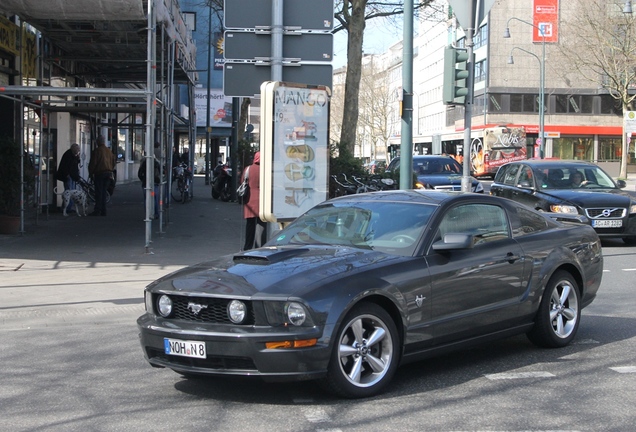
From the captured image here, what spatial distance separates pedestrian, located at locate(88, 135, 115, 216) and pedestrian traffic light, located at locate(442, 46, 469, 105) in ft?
34.7

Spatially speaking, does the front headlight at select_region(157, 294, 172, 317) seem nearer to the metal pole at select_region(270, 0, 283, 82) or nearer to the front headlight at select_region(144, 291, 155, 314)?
the front headlight at select_region(144, 291, 155, 314)

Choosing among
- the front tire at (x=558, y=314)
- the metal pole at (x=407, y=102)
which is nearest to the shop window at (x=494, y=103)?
the metal pole at (x=407, y=102)

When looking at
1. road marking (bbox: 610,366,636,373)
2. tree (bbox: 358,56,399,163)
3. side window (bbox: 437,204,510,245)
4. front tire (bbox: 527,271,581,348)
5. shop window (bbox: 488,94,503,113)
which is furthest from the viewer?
tree (bbox: 358,56,399,163)

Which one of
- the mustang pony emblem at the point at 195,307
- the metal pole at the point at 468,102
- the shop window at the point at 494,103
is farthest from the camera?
the shop window at the point at 494,103

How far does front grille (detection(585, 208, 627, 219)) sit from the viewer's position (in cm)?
1611

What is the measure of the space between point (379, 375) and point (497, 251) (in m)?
1.71

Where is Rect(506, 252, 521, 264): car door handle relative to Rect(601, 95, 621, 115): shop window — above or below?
below

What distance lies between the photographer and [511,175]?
62.5 feet

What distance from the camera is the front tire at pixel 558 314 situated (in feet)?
24.4

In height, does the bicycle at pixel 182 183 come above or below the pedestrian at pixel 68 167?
below

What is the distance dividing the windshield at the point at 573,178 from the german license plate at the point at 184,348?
12794 mm

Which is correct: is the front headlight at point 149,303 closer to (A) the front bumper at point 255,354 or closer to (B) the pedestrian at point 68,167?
(A) the front bumper at point 255,354

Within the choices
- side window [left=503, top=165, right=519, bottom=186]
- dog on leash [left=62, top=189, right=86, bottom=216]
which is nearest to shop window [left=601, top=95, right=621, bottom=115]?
side window [left=503, top=165, right=519, bottom=186]

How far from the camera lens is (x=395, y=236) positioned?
6.69 m
